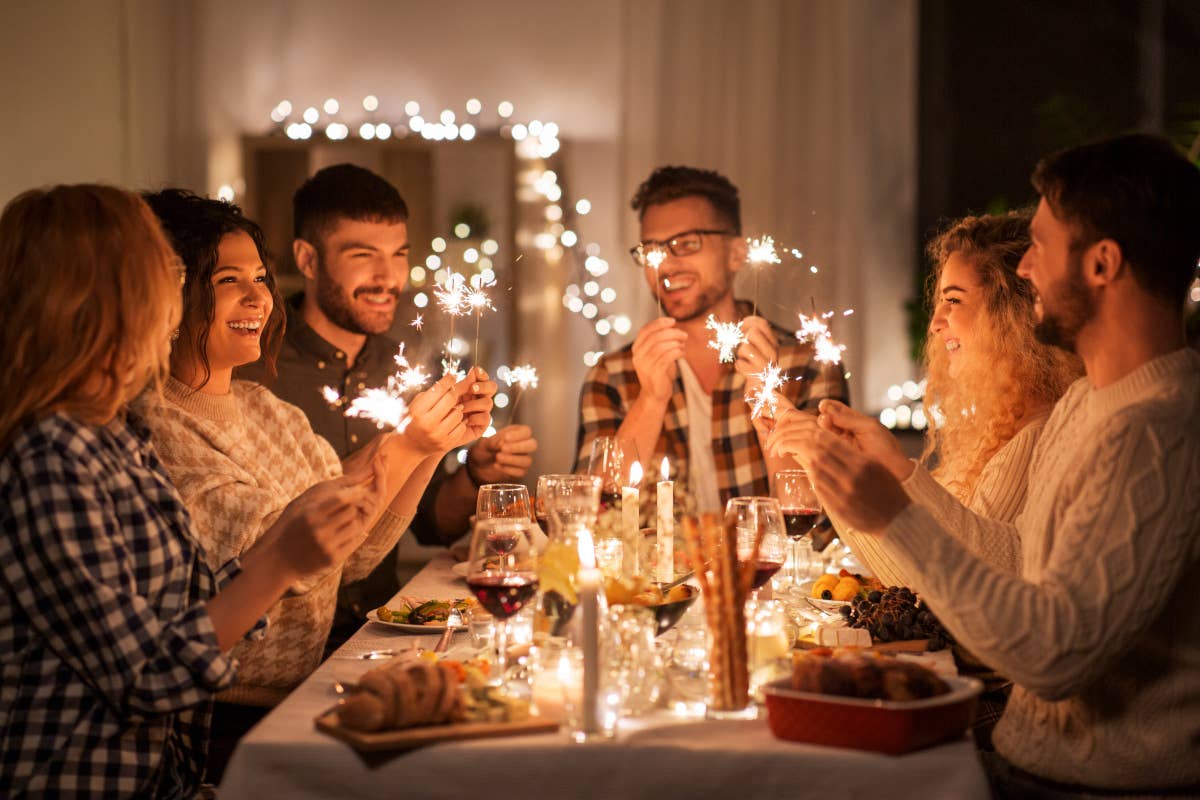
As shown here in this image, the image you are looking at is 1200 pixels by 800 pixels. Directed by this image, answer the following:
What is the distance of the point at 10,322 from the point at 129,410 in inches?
11.9

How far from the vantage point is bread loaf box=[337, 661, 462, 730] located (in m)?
1.47

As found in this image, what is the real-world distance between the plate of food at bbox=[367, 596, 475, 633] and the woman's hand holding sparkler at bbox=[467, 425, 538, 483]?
728 mm

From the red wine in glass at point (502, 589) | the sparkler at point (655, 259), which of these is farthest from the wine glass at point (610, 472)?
the sparkler at point (655, 259)

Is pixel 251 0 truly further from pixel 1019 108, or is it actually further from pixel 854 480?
pixel 854 480

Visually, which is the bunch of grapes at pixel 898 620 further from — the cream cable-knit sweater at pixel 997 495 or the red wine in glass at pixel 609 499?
the red wine in glass at pixel 609 499

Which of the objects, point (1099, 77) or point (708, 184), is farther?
point (1099, 77)

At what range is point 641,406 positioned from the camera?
3400 mm

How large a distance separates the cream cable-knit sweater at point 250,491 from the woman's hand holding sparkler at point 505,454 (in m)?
0.41

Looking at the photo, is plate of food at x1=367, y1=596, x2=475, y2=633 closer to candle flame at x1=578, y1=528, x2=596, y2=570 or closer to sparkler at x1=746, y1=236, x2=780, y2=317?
candle flame at x1=578, y1=528, x2=596, y2=570

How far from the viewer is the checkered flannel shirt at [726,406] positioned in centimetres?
357

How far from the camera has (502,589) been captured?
1689mm

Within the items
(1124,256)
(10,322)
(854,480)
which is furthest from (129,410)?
(1124,256)

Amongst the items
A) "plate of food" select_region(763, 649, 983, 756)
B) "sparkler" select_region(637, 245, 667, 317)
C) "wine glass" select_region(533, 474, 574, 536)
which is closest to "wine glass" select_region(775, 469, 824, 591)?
"wine glass" select_region(533, 474, 574, 536)

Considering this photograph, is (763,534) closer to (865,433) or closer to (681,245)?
(865,433)
